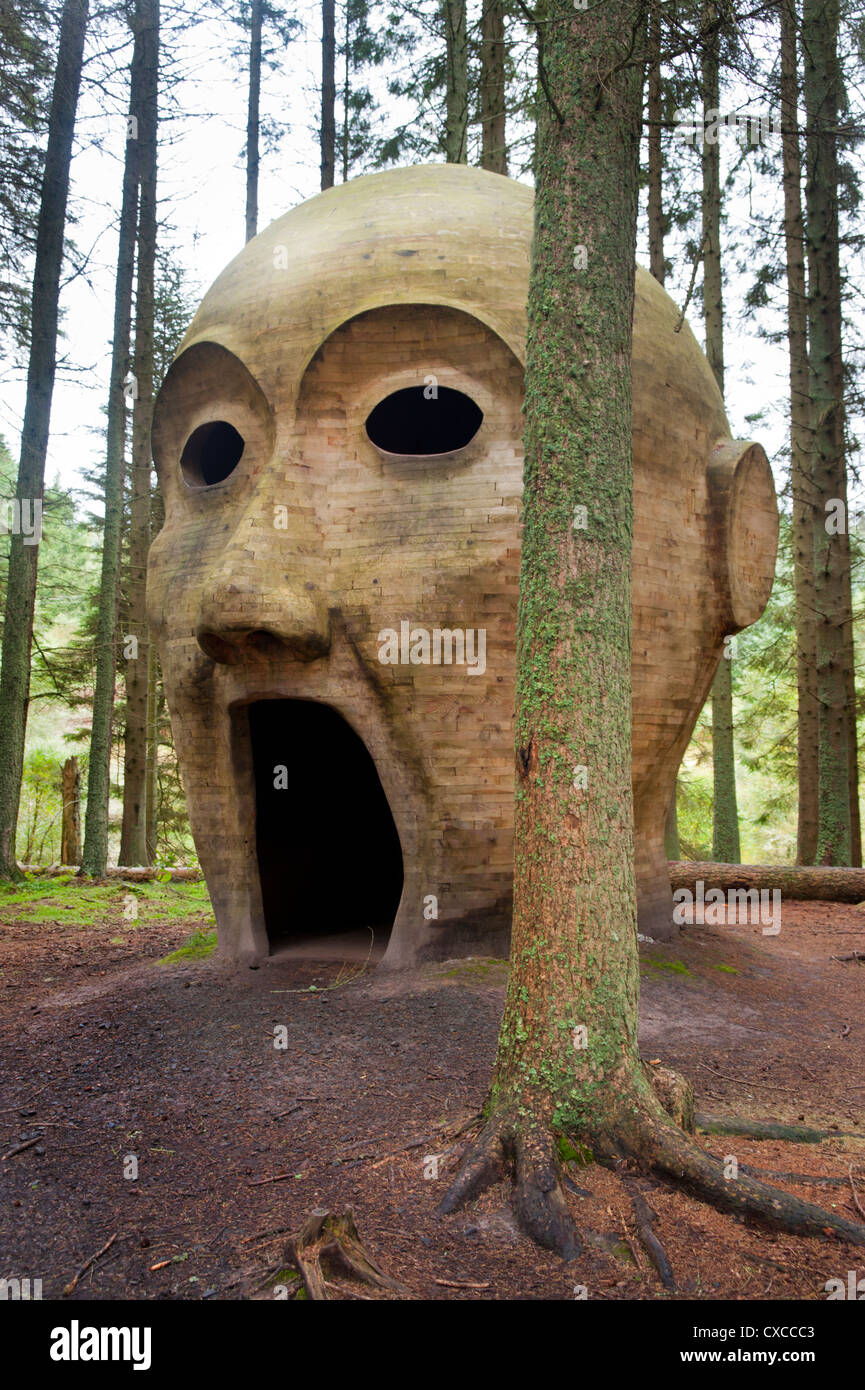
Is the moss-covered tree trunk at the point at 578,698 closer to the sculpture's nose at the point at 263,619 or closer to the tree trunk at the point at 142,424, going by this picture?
the sculpture's nose at the point at 263,619

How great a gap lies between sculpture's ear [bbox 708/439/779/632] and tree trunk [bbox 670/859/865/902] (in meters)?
5.19

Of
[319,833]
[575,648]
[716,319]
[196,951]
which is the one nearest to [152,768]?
[319,833]

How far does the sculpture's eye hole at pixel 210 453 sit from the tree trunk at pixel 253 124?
378 inches

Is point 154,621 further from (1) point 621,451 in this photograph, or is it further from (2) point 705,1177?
(2) point 705,1177

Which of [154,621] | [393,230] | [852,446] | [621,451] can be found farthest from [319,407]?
[852,446]

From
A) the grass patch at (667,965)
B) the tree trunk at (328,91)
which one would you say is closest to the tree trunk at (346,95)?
the tree trunk at (328,91)

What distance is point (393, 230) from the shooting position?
27.4 feet

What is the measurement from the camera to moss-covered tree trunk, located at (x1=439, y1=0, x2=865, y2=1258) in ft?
13.4

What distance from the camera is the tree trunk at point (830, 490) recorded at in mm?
14250

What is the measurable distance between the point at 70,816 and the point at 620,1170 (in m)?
16.1

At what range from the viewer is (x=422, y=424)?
10.2 metres

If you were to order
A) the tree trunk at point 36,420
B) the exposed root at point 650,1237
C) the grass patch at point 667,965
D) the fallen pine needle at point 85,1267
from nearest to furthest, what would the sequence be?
1. the exposed root at point 650,1237
2. the fallen pine needle at point 85,1267
3. the grass patch at point 667,965
4. the tree trunk at point 36,420

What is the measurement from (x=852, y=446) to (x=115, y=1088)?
14559 mm

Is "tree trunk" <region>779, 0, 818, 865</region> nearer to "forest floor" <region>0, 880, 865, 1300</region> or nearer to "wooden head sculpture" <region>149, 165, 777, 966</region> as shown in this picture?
"forest floor" <region>0, 880, 865, 1300</region>
